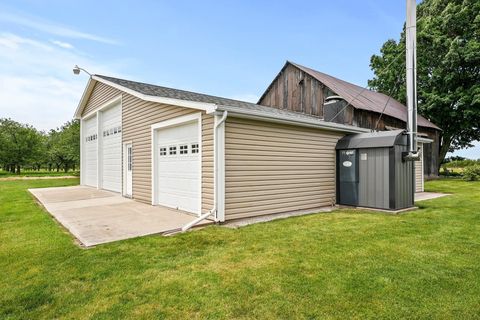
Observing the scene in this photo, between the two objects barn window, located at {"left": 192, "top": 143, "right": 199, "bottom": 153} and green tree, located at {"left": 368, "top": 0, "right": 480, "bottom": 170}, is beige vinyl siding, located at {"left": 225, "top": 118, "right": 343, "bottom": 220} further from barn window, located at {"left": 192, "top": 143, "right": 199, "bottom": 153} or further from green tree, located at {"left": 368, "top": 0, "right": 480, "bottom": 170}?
green tree, located at {"left": 368, "top": 0, "right": 480, "bottom": 170}

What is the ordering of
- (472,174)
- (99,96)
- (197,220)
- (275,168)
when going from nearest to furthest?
(197,220)
(275,168)
(99,96)
(472,174)

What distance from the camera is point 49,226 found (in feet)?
17.7

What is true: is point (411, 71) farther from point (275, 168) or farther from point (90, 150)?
point (90, 150)

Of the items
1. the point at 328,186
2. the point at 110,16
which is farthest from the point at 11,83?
the point at 328,186

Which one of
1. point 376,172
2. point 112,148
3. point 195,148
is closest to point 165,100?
point 195,148

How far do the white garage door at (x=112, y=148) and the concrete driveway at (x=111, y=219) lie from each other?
272cm

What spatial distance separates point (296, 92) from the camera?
15.0 m

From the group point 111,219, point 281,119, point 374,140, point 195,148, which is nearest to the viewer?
point 111,219

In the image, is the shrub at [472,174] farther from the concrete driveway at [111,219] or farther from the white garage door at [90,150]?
the white garage door at [90,150]

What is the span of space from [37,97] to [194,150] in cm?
1585

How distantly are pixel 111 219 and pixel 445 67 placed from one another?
901 inches

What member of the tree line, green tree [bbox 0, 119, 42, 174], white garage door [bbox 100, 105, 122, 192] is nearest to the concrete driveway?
white garage door [bbox 100, 105, 122, 192]

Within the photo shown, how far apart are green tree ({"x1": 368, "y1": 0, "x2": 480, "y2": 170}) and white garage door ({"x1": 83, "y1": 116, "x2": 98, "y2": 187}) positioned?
1830 centimetres

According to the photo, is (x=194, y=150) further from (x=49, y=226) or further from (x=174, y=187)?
(x=49, y=226)
